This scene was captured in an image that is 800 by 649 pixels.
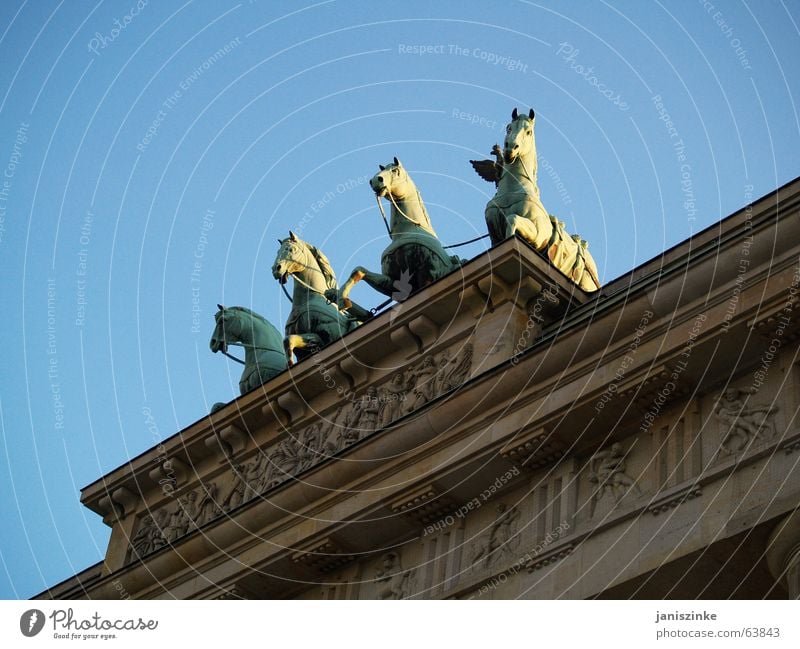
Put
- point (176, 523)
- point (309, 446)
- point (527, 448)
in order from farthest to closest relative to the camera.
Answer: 1. point (176, 523)
2. point (309, 446)
3. point (527, 448)

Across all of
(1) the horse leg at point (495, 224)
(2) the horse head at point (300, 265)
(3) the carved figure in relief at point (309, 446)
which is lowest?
(3) the carved figure in relief at point (309, 446)

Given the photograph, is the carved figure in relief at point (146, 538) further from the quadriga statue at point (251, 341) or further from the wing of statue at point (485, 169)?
the wing of statue at point (485, 169)

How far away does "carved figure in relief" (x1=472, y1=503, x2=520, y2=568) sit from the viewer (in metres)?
20.9

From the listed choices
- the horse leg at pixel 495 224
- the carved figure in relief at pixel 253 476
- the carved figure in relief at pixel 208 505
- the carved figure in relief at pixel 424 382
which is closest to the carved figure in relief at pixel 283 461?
the carved figure in relief at pixel 253 476

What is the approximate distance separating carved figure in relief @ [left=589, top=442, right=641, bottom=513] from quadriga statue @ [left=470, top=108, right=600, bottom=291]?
477cm

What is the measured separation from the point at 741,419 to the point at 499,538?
11.2 ft

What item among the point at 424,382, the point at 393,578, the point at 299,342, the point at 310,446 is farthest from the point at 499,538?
the point at 299,342

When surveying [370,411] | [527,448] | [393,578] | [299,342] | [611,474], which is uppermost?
[299,342]

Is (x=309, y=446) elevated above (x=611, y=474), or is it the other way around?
(x=309, y=446)

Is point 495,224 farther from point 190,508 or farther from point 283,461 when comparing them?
point 190,508

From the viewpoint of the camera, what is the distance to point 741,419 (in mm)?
19141

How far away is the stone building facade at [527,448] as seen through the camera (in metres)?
18.8

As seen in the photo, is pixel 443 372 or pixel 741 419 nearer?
pixel 741 419

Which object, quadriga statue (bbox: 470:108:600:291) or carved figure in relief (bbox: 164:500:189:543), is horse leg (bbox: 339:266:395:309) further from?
carved figure in relief (bbox: 164:500:189:543)
